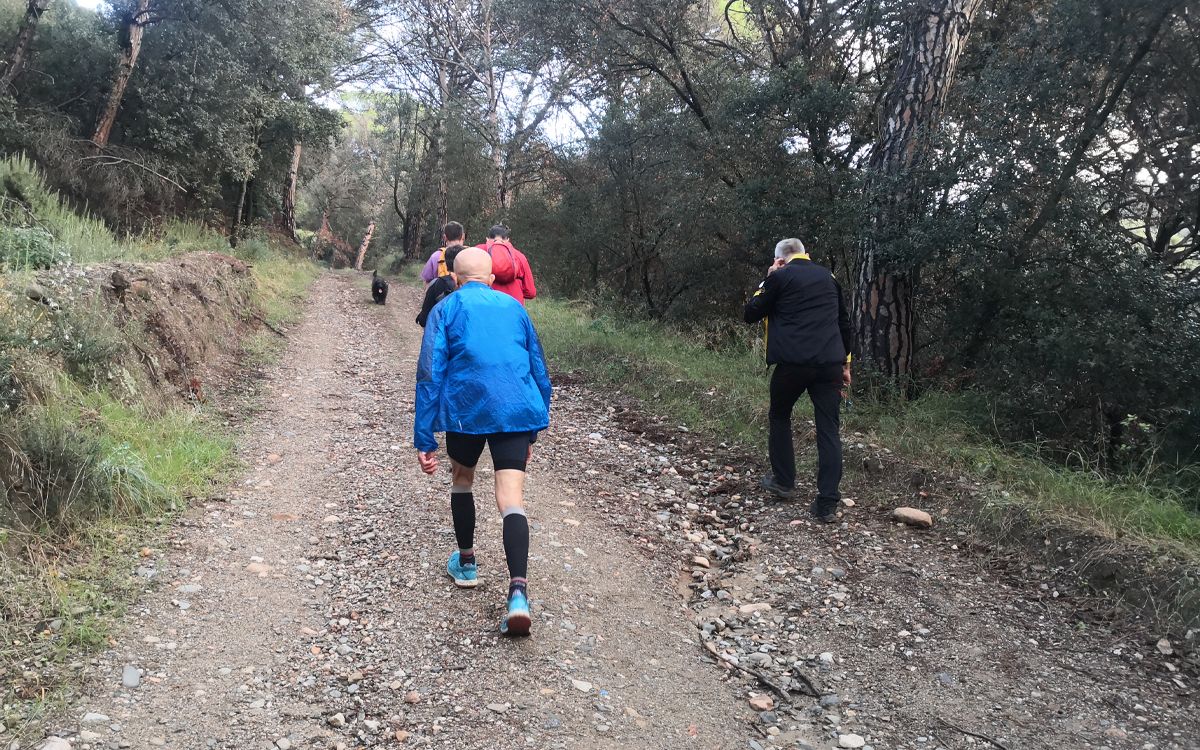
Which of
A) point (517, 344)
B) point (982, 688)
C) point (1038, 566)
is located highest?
point (517, 344)

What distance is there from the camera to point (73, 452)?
416 centimetres

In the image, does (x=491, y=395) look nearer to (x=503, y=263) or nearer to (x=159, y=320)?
(x=503, y=263)

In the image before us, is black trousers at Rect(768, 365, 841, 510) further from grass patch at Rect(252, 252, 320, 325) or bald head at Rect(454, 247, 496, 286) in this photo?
grass patch at Rect(252, 252, 320, 325)

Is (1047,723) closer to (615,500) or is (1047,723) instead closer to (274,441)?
(615,500)

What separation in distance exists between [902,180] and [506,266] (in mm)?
3955

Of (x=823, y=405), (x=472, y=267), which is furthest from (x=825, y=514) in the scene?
(x=472, y=267)

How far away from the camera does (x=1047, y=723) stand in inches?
116

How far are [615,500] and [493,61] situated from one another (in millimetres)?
18391

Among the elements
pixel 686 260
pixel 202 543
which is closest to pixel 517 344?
pixel 202 543

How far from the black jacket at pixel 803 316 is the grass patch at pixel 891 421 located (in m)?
1.38

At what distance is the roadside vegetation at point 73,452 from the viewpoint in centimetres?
317

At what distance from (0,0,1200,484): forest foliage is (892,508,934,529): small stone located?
5.30 ft

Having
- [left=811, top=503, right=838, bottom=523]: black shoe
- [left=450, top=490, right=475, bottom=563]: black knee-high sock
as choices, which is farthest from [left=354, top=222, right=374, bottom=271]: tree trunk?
[left=450, top=490, right=475, bottom=563]: black knee-high sock

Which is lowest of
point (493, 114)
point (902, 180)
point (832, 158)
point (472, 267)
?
point (472, 267)
